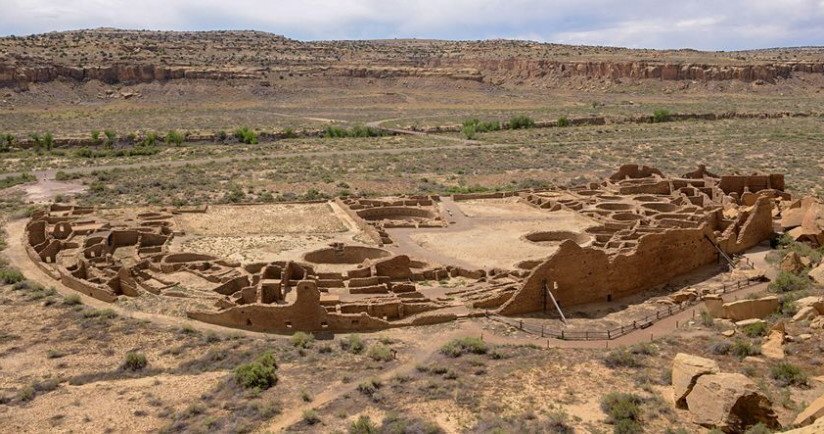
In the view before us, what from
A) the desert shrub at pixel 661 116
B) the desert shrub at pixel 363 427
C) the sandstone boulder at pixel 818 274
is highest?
the desert shrub at pixel 661 116

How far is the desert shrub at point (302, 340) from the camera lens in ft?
75.1

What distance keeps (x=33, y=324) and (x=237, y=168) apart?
33.7m

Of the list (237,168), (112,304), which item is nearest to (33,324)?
(112,304)

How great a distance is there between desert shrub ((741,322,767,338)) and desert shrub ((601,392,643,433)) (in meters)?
5.94

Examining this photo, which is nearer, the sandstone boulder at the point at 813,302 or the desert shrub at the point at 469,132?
the sandstone boulder at the point at 813,302

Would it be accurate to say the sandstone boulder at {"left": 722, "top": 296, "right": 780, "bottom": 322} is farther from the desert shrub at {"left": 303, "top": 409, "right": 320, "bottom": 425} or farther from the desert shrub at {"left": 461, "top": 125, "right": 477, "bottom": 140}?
the desert shrub at {"left": 461, "top": 125, "right": 477, "bottom": 140}

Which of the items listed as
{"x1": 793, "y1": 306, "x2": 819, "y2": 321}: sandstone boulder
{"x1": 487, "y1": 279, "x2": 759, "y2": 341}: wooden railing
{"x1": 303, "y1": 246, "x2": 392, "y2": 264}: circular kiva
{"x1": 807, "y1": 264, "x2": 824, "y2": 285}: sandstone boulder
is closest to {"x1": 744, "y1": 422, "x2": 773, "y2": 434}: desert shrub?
{"x1": 487, "y1": 279, "x2": 759, "y2": 341}: wooden railing

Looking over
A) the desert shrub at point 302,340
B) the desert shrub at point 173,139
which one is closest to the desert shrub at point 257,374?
the desert shrub at point 302,340

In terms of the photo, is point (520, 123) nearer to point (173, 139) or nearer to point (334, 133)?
point (334, 133)

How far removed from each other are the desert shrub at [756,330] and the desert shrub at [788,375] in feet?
9.99

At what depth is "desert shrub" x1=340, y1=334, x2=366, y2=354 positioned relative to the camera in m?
22.5

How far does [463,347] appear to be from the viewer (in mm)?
22297

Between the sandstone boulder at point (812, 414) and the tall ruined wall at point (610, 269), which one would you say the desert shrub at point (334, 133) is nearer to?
the tall ruined wall at point (610, 269)

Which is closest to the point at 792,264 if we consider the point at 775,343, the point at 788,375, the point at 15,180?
the point at 775,343
